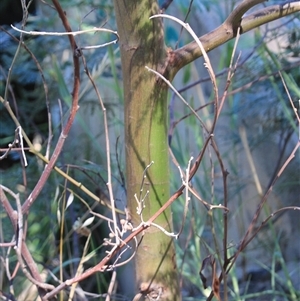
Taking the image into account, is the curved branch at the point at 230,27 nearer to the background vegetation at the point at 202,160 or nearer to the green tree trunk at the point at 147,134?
the green tree trunk at the point at 147,134

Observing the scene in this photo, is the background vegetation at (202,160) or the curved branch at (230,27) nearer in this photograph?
the curved branch at (230,27)

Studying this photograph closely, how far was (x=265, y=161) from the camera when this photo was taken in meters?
1.27

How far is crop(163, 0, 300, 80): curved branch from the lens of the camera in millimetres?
444

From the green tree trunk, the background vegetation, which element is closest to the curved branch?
the green tree trunk

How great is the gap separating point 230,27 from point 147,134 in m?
0.14

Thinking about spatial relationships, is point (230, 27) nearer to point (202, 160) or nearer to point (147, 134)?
point (147, 134)

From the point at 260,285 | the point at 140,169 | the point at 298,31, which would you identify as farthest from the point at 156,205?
the point at 260,285

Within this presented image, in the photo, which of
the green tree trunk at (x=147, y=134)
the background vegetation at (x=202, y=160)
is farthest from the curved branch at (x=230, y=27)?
the background vegetation at (x=202, y=160)

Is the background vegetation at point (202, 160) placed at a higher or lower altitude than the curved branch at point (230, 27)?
lower

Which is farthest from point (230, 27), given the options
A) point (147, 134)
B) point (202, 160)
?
point (202, 160)

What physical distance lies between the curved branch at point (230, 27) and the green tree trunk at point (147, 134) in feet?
0.05

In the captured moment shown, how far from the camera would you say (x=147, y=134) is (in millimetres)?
487

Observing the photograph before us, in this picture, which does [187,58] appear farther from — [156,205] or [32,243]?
[32,243]

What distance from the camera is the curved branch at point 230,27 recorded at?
444 mm
